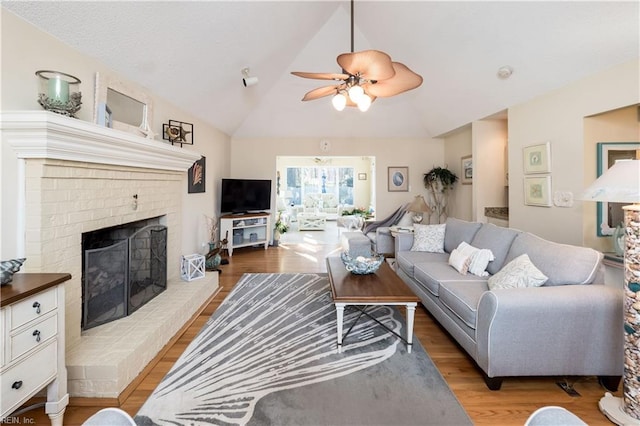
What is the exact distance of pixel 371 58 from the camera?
2049 mm

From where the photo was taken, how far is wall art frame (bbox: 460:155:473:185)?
17.5 feet

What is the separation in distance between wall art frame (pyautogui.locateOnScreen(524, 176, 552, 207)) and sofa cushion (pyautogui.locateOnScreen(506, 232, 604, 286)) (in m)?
1.30

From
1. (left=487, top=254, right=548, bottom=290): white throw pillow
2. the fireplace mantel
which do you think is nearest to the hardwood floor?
(left=487, top=254, right=548, bottom=290): white throw pillow

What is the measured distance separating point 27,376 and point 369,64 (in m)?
Answer: 2.64

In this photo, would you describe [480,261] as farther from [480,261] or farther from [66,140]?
[66,140]

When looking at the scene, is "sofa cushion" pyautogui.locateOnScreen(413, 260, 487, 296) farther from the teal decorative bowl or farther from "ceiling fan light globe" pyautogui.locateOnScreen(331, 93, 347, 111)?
"ceiling fan light globe" pyautogui.locateOnScreen(331, 93, 347, 111)

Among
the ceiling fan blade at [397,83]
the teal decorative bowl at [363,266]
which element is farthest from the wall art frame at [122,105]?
the teal decorative bowl at [363,266]

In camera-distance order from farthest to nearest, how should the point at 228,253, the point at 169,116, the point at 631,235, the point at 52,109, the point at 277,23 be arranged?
the point at 228,253 → the point at 169,116 → the point at 277,23 → the point at 52,109 → the point at 631,235

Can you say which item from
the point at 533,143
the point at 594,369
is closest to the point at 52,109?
the point at 594,369

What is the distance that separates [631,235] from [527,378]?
3.69 ft

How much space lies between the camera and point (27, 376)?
138 cm

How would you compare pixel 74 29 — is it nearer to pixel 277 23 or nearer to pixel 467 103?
pixel 277 23

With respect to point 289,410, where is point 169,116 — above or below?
above

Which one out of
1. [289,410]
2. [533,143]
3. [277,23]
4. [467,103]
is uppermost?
[277,23]
